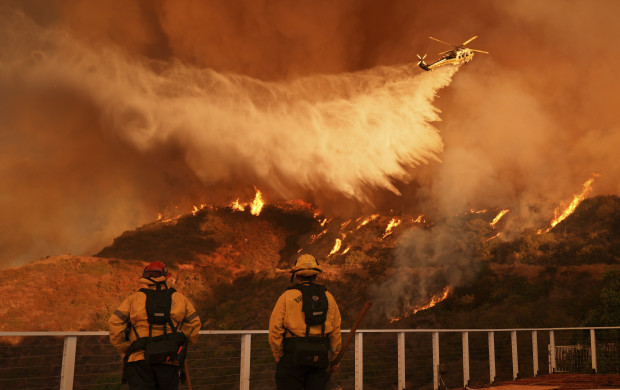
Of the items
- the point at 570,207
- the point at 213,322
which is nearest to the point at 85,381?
the point at 213,322

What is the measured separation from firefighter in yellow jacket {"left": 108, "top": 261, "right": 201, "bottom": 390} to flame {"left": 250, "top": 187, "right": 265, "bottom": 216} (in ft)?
358

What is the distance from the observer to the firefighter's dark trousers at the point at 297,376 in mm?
5195

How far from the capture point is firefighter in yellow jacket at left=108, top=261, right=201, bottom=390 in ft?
16.3

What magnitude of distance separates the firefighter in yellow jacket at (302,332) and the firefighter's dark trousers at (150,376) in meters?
0.96

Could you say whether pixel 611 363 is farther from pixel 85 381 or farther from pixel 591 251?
pixel 591 251

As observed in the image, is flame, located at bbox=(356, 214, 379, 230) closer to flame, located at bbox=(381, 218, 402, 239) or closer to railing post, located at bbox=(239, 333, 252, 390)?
flame, located at bbox=(381, 218, 402, 239)

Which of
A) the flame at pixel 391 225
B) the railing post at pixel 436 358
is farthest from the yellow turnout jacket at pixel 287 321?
the flame at pixel 391 225

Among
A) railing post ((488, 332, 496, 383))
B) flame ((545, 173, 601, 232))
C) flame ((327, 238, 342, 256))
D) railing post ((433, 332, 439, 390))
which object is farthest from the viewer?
flame ((327, 238, 342, 256))

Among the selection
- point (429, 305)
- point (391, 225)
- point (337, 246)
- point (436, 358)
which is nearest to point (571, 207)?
point (429, 305)

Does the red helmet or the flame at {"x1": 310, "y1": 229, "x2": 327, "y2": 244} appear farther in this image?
the flame at {"x1": 310, "y1": 229, "x2": 327, "y2": 244}

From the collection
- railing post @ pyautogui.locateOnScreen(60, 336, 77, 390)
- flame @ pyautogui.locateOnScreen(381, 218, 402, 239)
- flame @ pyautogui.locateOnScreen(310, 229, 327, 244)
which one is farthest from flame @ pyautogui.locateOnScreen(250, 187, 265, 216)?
railing post @ pyautogui.locateOnScreen(60, 336, 77, 390)

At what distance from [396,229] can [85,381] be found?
5467cm

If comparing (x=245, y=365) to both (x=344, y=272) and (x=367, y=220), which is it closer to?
(x=344, y=272)

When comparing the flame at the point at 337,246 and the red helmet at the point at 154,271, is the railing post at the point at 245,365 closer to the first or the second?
the red helmet at the point at 154,271
